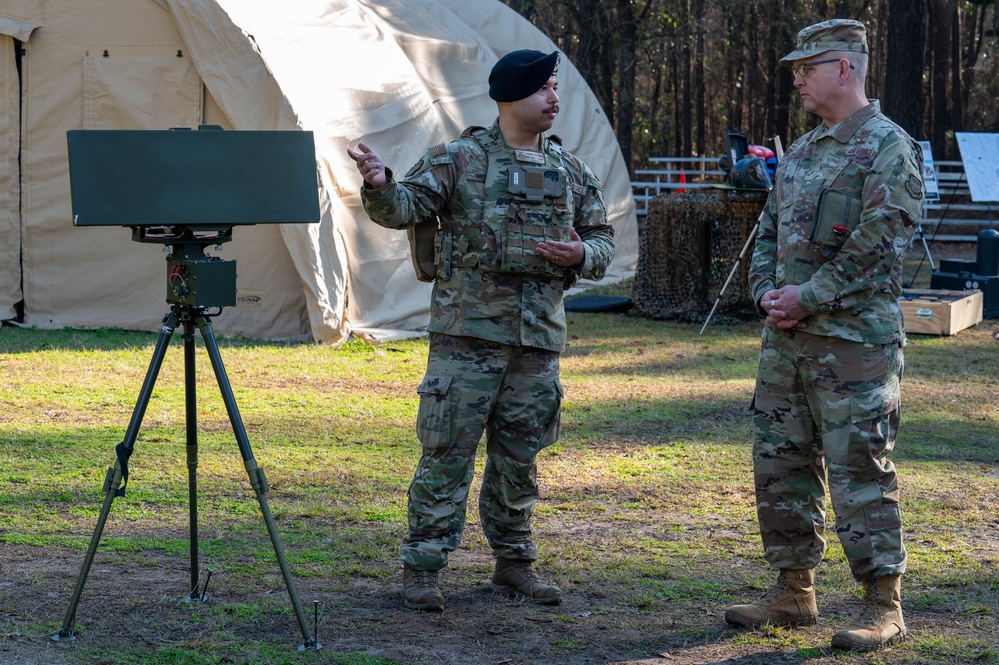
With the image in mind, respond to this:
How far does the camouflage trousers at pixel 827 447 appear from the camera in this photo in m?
3.88

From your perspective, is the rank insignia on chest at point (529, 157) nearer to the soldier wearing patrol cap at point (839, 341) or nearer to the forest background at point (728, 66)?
the soldier wearing patrol cap at point (839, 341)

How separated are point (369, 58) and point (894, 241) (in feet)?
28.4

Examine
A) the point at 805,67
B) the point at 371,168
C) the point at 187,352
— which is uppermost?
the point at 805,67

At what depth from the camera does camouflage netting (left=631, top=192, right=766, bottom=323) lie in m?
11.8

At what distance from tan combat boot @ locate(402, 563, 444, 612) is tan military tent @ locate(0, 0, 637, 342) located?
6036mm

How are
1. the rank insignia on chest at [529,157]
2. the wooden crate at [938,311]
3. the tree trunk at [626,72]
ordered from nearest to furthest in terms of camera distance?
the rank insignia on chest at [529,157]
the wooden crate at [938,311]
the tree trunk at [626,72]

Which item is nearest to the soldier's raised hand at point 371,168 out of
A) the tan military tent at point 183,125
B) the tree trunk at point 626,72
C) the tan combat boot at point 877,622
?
the tan combat boot at point 877,622

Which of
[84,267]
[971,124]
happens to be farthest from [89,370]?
Answer: [971,124]

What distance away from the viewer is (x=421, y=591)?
4.27 meters

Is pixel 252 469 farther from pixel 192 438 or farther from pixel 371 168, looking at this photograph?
pixel 371 168

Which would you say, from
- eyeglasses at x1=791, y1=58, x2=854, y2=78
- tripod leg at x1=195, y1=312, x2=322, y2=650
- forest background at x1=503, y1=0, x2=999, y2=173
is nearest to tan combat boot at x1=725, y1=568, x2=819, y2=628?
tripod leg at x1=195, y1=312, x2=322, y2=650

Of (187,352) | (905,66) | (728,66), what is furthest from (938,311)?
(728,66)

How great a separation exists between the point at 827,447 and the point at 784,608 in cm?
64

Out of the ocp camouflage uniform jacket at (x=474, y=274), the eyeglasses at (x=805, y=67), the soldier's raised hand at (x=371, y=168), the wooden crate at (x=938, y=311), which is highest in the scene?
the eyeglasses at (x=805, y=67)
